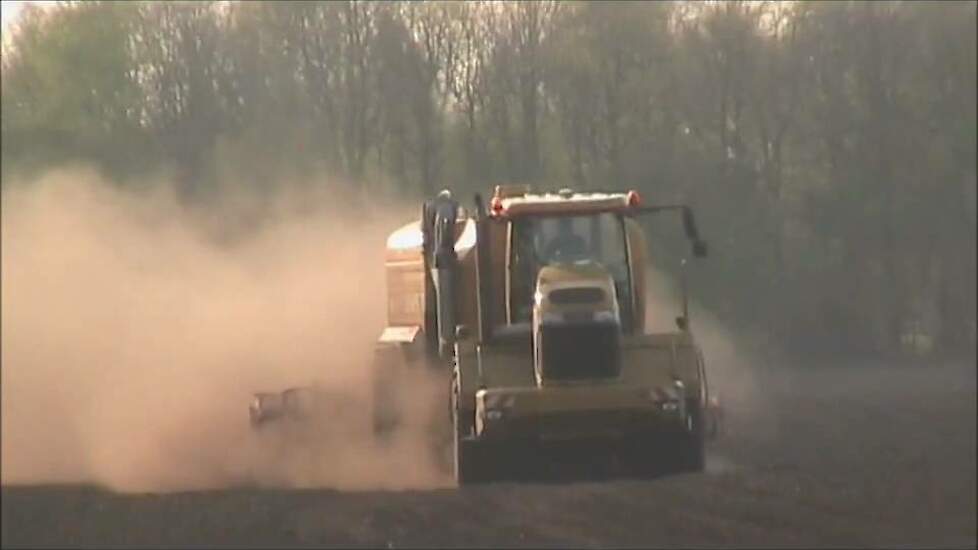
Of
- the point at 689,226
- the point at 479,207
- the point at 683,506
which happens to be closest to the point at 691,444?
the point at 689,226

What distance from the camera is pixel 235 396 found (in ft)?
73.8

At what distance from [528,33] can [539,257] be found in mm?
1933

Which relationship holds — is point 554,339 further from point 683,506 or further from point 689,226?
point 683,506

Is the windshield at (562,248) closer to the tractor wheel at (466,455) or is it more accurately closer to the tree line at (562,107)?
the tractor wheel at (466,455)

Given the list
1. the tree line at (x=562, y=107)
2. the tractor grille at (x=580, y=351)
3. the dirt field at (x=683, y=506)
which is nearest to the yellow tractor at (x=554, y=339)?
the tractor grille at (x=580, y=351)

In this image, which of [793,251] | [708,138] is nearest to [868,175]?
[793,251]

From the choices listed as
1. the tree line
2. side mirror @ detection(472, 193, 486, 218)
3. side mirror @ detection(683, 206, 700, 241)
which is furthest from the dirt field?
side mirror @ detection(683, 206, 700, 241)

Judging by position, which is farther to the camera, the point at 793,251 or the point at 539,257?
the point at 793,251

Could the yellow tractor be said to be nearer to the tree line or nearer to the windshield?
the windshield

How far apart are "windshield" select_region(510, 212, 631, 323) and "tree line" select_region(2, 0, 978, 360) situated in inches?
47.0

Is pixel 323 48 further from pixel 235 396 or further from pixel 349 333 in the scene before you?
pixel 235 396

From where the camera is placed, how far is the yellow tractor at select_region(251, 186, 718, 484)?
14.8 m

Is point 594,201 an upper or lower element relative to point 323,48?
lower

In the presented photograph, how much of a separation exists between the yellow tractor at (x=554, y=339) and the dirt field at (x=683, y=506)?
8.72 metres
